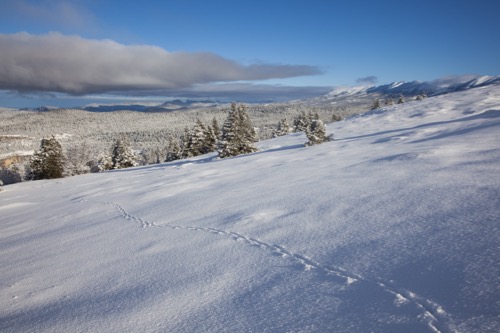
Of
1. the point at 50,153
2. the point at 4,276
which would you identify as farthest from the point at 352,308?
the point at 50,153

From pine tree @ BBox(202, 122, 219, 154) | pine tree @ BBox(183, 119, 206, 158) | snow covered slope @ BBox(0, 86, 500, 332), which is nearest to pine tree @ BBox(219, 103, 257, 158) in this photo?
pine tree @ BBox(183, 119, 206, 158)

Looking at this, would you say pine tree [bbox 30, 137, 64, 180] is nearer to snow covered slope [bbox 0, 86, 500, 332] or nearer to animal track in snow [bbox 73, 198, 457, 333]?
snow covered slope [bbox 0, 86, 500, 332]

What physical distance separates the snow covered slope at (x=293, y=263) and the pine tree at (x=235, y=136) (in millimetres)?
23208

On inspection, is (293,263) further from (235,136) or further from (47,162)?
(47,162)

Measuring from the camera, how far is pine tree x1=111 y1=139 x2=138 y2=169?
42775 millimetres

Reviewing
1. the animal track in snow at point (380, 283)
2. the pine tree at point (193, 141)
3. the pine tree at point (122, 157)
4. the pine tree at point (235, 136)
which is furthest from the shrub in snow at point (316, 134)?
the pine tree at point (122, 157)

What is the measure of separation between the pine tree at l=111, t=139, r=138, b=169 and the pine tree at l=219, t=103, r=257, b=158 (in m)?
20.6

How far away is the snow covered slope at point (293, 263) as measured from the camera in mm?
2701

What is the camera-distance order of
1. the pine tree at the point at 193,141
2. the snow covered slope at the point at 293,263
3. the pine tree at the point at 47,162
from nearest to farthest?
the snow covered slope at the point at 293,263, the pine tree at the point at 47,162, the pine tree at the point at 193,141

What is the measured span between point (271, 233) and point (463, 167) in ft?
17.1

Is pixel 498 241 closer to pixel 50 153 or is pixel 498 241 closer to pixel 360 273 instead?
pixel 360 273

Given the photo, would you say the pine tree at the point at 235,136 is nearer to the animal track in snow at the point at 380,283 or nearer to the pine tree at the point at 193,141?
the pine tree at the point at 193,141

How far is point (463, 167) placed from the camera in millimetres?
6434

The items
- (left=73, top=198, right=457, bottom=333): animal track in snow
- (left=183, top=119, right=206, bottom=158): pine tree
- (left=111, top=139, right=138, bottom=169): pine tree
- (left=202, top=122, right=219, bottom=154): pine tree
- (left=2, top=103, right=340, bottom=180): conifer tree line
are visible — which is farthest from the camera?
(left=202, top=122, right=219, bottom=154): pine tree
